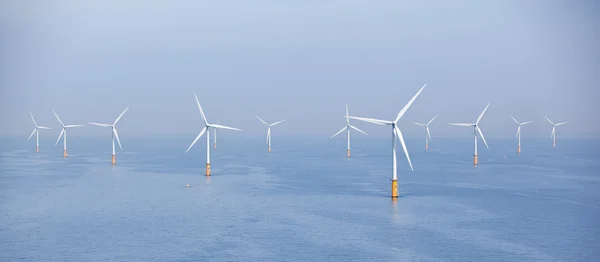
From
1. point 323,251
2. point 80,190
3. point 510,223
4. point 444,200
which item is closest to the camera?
point 323,251

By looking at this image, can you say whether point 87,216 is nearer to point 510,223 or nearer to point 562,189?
point 510,223

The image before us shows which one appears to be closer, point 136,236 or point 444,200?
point 136,236

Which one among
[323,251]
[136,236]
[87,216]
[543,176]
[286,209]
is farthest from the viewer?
[543,176]

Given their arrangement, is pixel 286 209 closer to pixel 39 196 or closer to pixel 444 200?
pixel 444 200

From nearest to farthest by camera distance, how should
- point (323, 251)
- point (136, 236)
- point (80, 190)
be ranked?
point (323, 251) < point (136, 236) < point (80, 190)

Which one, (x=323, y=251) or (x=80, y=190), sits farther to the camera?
(x=80, y=190)

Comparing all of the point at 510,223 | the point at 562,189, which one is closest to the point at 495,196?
the point at 562,189

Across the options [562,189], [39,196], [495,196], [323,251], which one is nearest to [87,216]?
[39,196]

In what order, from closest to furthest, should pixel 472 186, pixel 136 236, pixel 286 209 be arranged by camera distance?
pixel 136 236 → pixel 286 209 → pixel 472 186

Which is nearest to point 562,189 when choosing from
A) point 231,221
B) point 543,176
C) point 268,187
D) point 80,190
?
point 543,176
